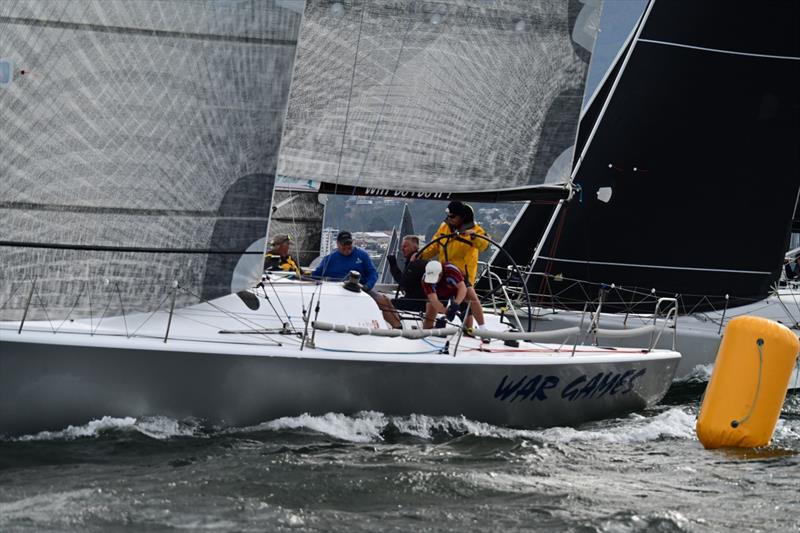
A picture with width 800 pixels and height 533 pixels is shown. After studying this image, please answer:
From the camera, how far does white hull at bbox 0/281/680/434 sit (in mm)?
7445

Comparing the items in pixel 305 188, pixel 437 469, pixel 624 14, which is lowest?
pixel 437 469

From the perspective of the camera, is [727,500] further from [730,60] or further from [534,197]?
[730,60]

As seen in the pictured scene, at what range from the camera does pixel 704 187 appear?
1402 cm

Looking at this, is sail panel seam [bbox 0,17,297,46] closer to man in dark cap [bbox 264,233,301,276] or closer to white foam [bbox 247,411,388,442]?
white foam [bbox 247,411,388,442]

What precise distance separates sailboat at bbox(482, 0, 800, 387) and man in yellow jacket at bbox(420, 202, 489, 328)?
4538 mm

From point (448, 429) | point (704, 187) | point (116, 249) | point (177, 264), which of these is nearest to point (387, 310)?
point (448, 429)

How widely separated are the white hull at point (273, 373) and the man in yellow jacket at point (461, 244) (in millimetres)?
572

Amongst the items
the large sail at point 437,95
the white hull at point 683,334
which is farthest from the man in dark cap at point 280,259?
the white hull at point 683,334

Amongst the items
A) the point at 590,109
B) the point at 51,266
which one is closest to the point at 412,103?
the point at 51,266

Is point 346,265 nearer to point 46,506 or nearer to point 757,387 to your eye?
point 757,387

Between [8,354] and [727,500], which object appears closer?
[727,500]

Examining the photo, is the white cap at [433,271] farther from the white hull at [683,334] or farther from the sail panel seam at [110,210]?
the white hull at [683,334]

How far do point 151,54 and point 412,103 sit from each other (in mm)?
2523

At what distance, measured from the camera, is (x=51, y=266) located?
766 cm
